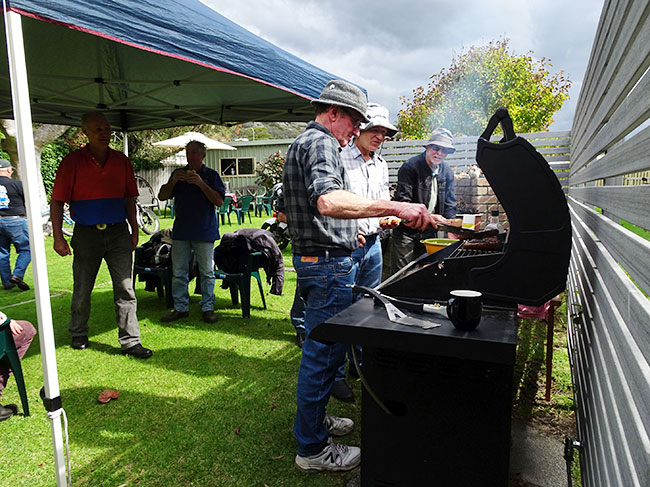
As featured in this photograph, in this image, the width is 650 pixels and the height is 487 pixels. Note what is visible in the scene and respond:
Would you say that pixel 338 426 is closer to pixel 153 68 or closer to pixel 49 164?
pixel 153 68

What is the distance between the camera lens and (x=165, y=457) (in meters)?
2.57

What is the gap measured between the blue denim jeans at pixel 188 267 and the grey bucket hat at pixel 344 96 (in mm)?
3023

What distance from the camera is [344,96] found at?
2.29 m

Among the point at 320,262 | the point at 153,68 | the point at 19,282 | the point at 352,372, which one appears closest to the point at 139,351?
the point at 352,372

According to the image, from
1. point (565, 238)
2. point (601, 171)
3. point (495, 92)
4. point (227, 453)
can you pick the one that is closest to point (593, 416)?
point (565, 238)

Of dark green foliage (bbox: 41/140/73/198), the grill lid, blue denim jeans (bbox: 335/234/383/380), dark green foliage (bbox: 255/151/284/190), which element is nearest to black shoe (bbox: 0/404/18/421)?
blue denim jeans (bbox: 335/234/383/380)

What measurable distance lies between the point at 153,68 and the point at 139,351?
8.88ft

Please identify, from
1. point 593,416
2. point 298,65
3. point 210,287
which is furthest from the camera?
point 210,287

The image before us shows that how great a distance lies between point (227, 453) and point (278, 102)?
4.02m

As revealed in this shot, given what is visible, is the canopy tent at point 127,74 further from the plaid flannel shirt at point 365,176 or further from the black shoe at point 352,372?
the black shoe at point 352,372

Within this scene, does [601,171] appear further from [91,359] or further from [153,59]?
[91,359]

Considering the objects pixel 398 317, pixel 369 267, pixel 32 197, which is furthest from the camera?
pixel 369 267

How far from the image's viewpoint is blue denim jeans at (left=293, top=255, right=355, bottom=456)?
234cm

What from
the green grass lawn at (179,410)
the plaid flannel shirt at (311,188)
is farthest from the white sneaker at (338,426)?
the plaid flannel shirt at (311,188)
